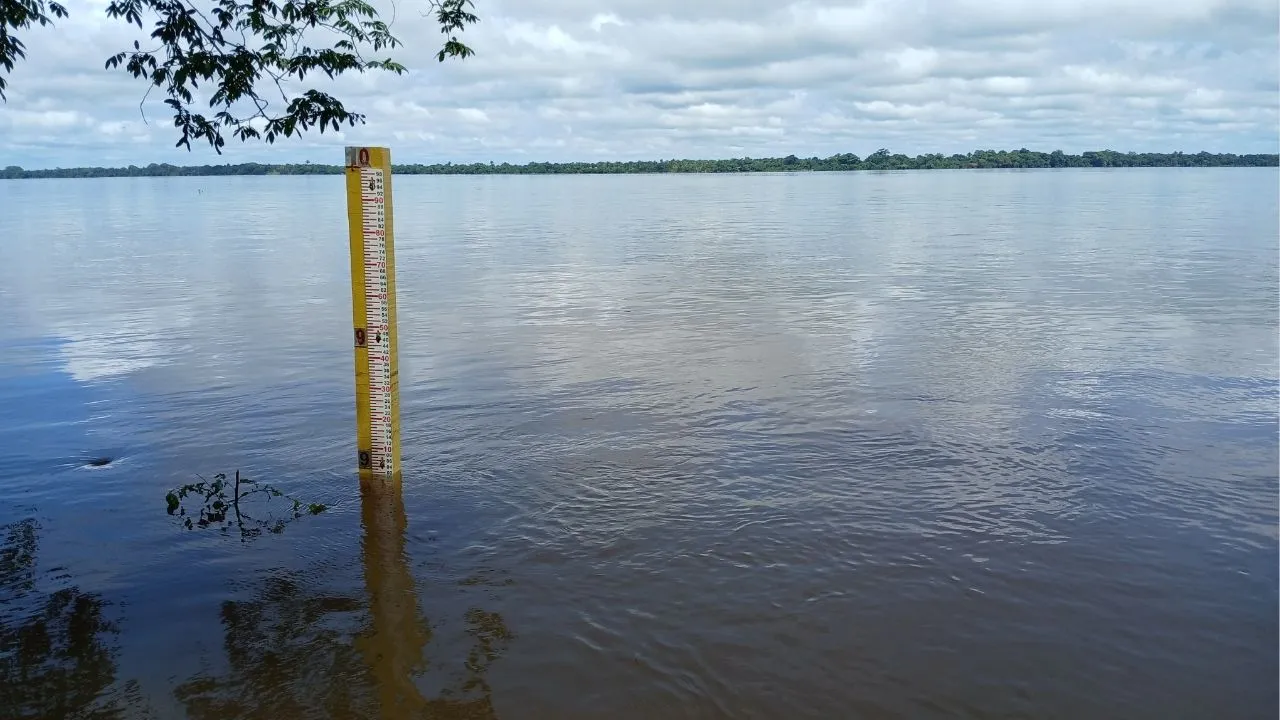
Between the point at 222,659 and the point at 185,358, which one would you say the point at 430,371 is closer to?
the point at 185,358

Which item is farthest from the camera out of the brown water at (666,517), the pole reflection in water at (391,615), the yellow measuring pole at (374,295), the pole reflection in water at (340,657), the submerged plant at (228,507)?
the yellow measuring pole at (374,295)

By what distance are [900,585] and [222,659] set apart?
14.0 ft

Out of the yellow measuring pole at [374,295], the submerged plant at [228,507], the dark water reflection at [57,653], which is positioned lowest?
the dark water reflection at [57,653]

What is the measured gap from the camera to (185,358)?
1398 cm

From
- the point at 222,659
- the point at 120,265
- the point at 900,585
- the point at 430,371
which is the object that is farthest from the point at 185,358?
the point at 120,265

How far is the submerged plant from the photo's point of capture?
7.52 metres

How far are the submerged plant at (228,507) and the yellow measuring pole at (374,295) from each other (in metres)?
0.89

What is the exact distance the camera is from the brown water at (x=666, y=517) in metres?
5.23

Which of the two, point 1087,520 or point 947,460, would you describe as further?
point 947,460

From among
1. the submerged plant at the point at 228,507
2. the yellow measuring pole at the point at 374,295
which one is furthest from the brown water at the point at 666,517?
the yellow measuring pole at the point at 374,295

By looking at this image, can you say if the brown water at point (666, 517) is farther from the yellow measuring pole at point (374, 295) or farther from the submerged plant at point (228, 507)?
the yellow measuring pole at point (374, 295)

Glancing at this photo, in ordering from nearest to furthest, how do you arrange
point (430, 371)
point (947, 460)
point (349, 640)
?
1. point (349, 640)
2. point (947, 460)
3. point (430, 371)

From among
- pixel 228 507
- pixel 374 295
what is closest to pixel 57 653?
pixel 228 507

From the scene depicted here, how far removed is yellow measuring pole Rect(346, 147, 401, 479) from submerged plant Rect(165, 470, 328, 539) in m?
0.89
